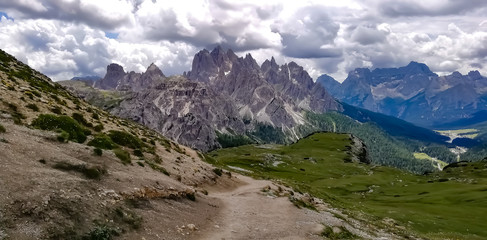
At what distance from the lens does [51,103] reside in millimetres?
47656

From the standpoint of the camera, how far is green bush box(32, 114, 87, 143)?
36.3 meters

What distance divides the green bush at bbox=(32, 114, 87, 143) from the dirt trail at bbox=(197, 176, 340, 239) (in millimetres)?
17947

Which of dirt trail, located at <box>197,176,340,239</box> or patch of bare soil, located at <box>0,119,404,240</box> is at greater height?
patch of bare soil, located at <box>0,119,404,240</box>

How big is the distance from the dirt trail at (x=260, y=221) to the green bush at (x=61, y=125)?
707 inches

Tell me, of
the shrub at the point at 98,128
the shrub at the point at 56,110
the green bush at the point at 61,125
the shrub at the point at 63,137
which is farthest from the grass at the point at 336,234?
the shrub at the point at 56,110

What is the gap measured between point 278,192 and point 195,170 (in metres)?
14.2

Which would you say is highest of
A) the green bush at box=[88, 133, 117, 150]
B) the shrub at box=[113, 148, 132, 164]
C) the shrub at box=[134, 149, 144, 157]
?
the green bush at box=[88, 133, 117, 150]

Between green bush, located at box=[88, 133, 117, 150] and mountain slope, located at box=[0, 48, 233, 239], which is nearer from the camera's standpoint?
mountain slope, located at box=[0, 48, 233, 239]

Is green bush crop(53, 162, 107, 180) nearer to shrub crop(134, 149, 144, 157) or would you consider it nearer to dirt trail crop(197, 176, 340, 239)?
dirt trail crop(197, 176, 340, 239)

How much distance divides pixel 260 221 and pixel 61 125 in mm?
24303

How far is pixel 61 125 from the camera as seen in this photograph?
37.9 metres

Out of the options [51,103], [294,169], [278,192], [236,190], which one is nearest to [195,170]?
[236,190]

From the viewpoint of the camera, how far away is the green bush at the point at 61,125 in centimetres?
3628

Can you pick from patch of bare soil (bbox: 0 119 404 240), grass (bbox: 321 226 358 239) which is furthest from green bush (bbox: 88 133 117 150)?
grass (bbox: 321 226 358 239)
